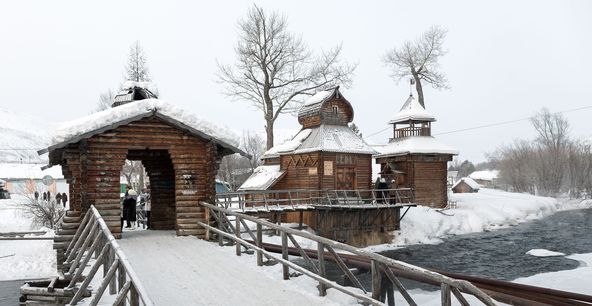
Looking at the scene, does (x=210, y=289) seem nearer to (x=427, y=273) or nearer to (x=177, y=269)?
(x=177, y=269)

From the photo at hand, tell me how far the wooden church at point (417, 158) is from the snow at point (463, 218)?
1503 mm

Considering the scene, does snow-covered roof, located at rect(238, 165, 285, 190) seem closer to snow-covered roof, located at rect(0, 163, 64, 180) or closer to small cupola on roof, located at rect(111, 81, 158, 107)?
small cupola on roof, located at rect(111, 81, 158, 107)

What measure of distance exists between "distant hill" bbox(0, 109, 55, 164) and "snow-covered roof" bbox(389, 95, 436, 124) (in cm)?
7733

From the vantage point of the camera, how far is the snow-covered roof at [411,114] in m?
35.4

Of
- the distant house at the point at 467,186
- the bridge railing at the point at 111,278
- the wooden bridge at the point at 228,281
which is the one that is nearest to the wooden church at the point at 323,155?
the wooden bridge at the point at 228,281

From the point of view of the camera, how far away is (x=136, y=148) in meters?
13.5

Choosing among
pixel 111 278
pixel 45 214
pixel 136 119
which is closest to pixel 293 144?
pixel 45 214

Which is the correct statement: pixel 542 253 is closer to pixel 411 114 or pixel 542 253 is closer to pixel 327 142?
pixel 327 142

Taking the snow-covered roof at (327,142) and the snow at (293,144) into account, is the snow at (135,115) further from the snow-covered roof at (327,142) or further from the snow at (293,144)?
the snow at (293,144)

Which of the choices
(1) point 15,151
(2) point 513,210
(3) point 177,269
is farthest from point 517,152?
(1) point 15,151

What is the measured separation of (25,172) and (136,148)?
61.1 m

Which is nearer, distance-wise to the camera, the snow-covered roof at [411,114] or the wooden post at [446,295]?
the wooden post at [446,295]

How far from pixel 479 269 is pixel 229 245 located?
1302 centimetres

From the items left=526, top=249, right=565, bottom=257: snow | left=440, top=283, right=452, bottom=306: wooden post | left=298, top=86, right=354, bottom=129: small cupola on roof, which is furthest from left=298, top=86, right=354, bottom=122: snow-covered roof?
left=440, top=283, right=452, bottom=306: wooden post
